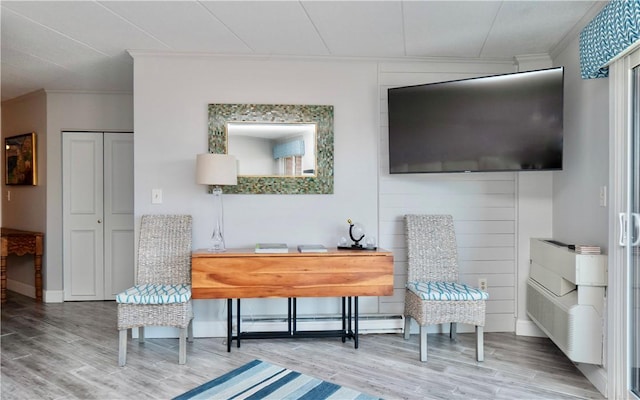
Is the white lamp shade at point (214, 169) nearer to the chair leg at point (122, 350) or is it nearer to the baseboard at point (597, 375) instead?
A: the chair leg at point (122, 350)

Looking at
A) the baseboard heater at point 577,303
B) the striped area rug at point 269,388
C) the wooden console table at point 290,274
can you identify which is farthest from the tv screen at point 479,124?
the striped area rug at point 269,388

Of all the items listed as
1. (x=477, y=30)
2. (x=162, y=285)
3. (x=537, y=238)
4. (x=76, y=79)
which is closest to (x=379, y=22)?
(x=477, y=30)

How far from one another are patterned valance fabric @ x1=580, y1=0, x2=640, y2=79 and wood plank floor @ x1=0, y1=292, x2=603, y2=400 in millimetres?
1861

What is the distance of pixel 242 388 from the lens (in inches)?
92.4

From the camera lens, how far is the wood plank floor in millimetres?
2344

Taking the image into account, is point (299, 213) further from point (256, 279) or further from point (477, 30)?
point (477, 30)

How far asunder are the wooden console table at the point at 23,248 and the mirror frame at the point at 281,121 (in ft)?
8.44

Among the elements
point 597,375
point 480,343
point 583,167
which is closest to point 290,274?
point 480,343

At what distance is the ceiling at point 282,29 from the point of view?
2.46 m

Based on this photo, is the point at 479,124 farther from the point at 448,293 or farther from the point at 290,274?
the point at 290,274

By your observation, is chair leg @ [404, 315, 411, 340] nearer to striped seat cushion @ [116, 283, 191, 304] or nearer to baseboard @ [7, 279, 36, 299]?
striped seat cushion @ [116, 283, 191, 304]

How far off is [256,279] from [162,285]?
2.34 ft

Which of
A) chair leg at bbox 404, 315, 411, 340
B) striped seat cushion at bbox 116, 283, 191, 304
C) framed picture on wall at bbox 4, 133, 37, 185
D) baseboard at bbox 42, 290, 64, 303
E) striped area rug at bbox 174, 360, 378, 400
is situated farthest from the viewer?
framed picture on wall at bbox 4, 133, 37, 185

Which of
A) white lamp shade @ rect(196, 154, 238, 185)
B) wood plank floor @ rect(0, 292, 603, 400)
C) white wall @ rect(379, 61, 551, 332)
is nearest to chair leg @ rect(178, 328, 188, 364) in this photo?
wood plank floor @ rect(0, 292, 603, 400)
